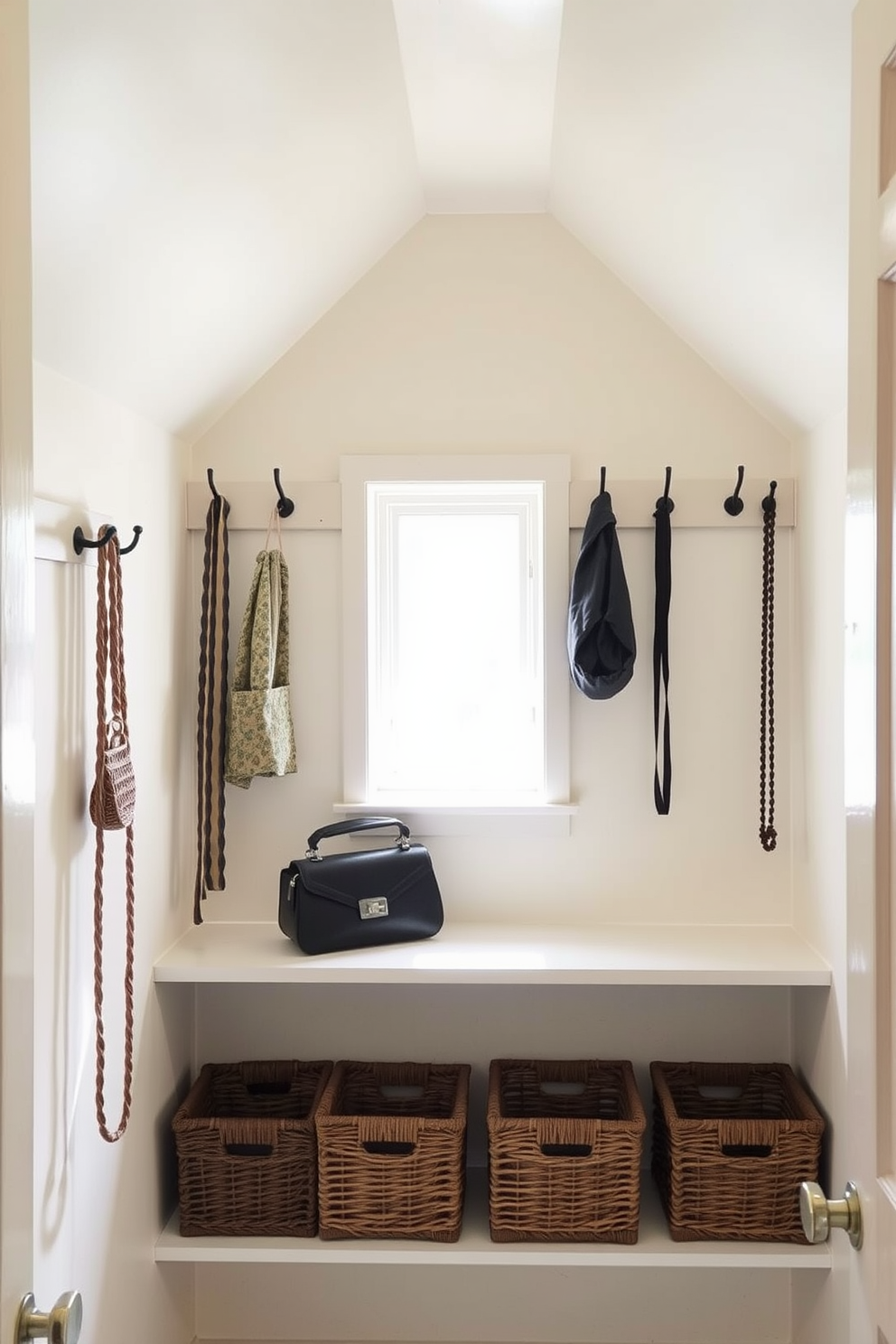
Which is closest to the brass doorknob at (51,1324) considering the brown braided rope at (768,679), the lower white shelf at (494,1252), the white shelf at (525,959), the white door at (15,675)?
the white door at (15,675)

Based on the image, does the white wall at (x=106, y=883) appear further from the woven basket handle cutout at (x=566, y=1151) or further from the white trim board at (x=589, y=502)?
the woven basket handle cutout at (x=566, y=1151)

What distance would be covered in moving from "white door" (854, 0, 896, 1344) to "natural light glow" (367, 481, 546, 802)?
1.63m

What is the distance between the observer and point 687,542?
8.34 ft

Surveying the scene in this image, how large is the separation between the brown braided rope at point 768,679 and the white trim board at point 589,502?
0.10ft

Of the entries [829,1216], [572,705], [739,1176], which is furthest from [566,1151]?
[829,1216]

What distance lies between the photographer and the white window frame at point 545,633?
2520 mm

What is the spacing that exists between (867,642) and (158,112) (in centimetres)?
117

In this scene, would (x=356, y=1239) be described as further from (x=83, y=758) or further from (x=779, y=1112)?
(x=83, y=758)

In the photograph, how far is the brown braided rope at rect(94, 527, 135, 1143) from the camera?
179 cm

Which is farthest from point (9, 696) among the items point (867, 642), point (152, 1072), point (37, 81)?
point (152, 1072)

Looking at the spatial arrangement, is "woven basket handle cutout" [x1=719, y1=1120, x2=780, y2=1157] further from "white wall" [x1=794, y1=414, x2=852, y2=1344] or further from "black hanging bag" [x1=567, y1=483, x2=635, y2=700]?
"black hanging bag" [x1=567, y1=483, x2=635, y2=700]

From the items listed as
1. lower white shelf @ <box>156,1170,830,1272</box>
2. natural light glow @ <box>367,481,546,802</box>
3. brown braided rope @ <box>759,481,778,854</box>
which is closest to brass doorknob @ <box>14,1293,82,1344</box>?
lower white shelf @ <box>156,1170,830,1272</box>

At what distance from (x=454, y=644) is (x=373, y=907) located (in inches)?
26.3

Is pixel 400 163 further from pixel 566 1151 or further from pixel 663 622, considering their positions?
pixel 566 1151
